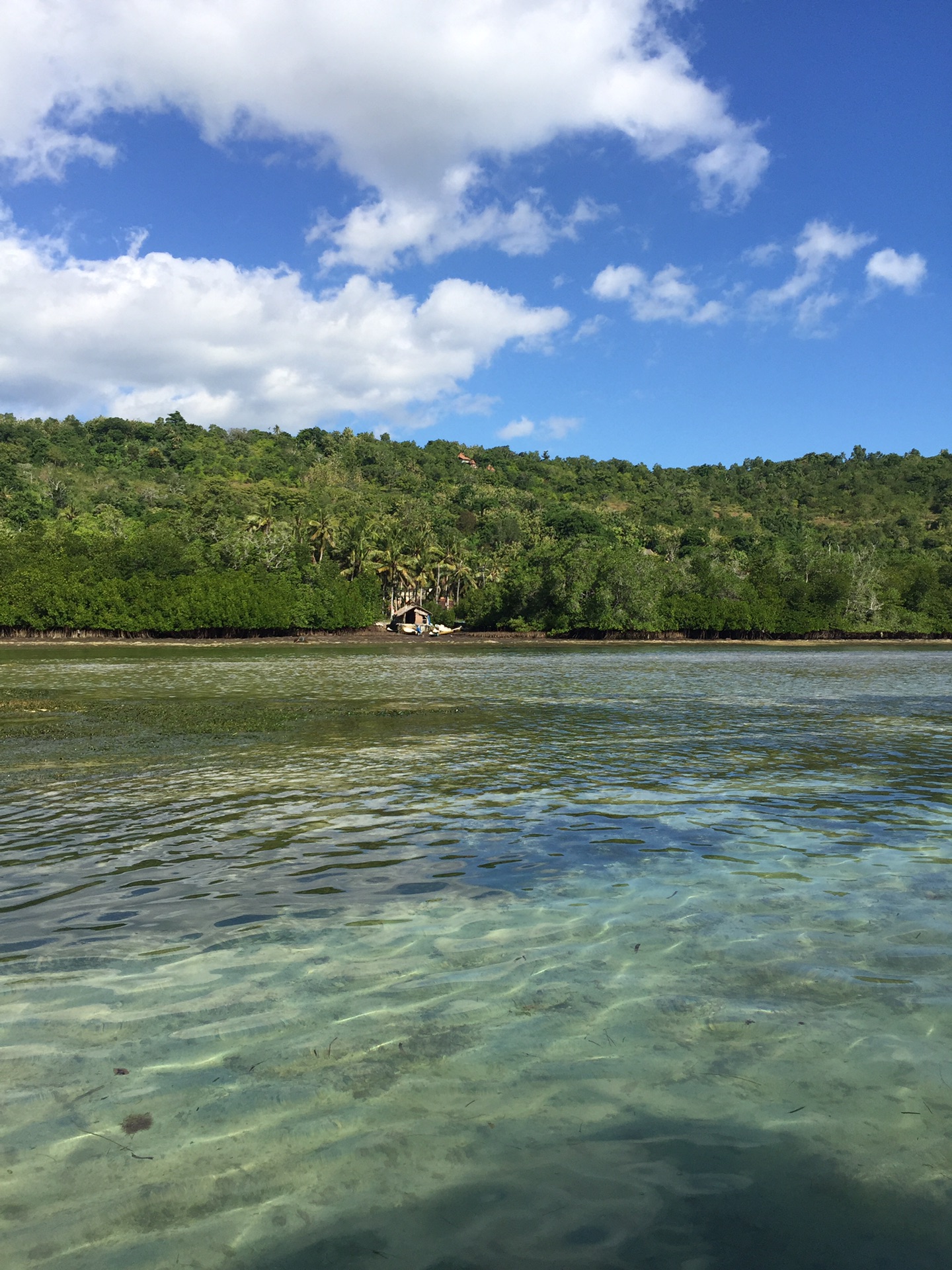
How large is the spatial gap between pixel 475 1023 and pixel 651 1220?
2.13m

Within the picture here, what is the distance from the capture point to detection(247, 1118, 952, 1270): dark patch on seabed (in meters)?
3.83

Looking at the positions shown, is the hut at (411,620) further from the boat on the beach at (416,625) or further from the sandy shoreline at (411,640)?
the sandy shoreline at (411,640)

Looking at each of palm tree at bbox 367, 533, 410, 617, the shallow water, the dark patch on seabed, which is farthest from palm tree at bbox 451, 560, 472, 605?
the dark patch on seabed

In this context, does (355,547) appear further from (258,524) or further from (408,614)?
(258,524)

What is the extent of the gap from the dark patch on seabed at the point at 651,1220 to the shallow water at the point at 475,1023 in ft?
0.06

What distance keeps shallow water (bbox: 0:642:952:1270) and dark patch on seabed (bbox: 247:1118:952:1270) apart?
0.02 metres

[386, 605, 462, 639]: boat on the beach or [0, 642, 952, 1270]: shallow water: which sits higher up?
[386, 605, 462, 639]: boat on the beach

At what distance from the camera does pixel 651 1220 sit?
13.4 feet

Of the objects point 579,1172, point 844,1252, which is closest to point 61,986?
point 579,1172

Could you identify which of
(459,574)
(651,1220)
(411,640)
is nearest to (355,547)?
(459,574)

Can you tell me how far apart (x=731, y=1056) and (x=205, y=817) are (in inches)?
347

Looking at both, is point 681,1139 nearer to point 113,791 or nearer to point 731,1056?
point 731,1056

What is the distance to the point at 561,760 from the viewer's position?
702 inches

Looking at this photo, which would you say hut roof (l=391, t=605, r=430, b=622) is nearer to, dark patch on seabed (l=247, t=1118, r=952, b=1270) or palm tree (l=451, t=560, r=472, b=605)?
palm tree (l=451, t=560, r=472, b=605)
